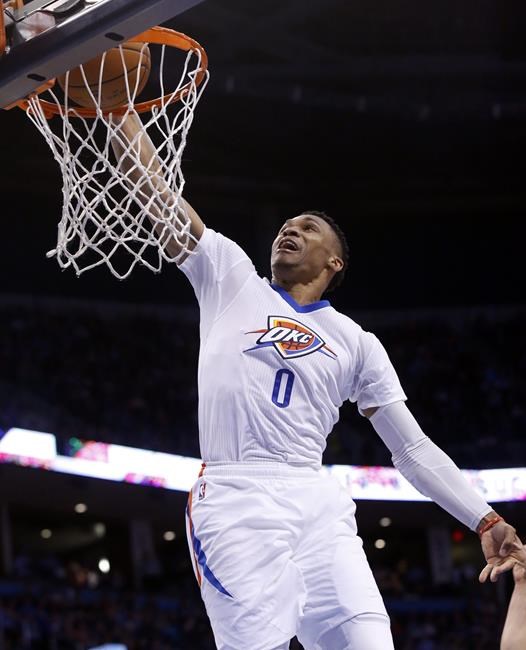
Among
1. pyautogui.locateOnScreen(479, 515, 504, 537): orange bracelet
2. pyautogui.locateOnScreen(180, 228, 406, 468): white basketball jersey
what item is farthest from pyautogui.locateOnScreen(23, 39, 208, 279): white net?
pyautogui.locateOnScreen(479, 515, 504, 537): orange bracelet

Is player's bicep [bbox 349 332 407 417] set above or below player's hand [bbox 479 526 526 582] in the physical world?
above

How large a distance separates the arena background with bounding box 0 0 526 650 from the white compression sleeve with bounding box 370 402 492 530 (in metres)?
12.5

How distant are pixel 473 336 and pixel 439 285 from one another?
1.68m

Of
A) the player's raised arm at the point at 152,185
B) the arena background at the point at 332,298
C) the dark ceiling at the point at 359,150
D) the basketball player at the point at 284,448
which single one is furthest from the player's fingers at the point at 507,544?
the dark ceiling at the point at 359,150

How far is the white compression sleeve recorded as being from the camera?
12.7 feet

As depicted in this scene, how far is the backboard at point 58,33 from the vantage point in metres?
3.28

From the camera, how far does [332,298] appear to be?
23.3 m

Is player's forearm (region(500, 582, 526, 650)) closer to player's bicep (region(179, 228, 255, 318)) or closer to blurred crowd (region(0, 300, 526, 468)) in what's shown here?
player's bicep (region(179, 228, 255, 318))

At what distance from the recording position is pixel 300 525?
3518mm

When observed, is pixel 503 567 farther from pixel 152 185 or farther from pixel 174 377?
pixel 174 377

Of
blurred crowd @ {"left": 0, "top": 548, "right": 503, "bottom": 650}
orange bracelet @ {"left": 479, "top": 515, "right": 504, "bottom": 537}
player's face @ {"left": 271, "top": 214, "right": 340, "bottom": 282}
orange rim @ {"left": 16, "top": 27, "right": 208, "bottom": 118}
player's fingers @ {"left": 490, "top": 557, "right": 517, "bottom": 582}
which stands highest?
orange rim @ {"left": 16, "top": 27, "right": 208, "bottom": 118}

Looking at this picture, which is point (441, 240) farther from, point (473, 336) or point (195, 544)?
point (195, 544)

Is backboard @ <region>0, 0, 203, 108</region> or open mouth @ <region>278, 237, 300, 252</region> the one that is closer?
backboard @ <region>0, 0, 203, 108</region>

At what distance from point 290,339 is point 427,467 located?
0.74m
